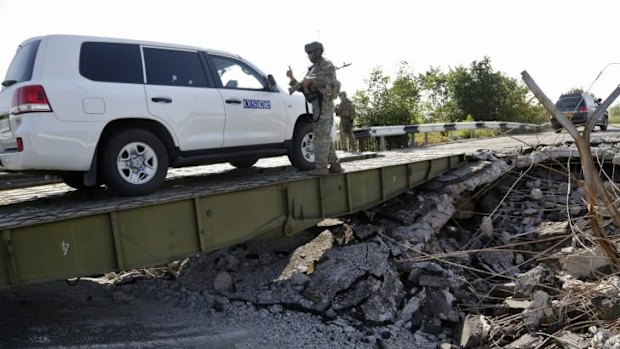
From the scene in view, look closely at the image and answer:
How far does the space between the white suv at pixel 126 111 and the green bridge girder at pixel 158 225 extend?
19.3 inches

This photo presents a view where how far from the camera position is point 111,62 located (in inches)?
212

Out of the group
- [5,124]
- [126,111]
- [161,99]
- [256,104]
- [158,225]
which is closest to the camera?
[5,124]

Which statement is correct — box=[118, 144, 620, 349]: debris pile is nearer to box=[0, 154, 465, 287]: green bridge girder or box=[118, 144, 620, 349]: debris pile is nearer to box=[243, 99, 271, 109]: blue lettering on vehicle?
box=[0, 154, 465, 287]: green bridge girder

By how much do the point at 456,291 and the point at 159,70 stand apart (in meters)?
4.80

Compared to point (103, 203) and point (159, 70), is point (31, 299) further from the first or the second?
point (159, 70)

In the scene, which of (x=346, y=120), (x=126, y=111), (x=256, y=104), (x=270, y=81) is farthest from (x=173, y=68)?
(x=346, y=120)

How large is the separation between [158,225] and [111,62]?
1.88 metres

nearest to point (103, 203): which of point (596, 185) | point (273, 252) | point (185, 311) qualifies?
point (185, 311)

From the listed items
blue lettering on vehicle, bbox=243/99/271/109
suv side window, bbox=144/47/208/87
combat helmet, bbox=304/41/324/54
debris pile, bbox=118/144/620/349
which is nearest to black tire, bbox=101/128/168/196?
suv side window, bbox=144/47/208/87

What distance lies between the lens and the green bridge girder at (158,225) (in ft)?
13.5

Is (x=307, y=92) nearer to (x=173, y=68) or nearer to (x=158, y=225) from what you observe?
(x=173, y=68)

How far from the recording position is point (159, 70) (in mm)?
5832

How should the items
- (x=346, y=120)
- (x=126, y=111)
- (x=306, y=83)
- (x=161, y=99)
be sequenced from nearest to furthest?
(x=126, y=111) → (x=161, y=99) → (x=306, y=83) → (x=346, y=120)

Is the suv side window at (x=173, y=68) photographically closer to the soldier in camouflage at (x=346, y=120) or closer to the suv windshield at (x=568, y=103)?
the soldier in camouflage at (x=346, y=120)
